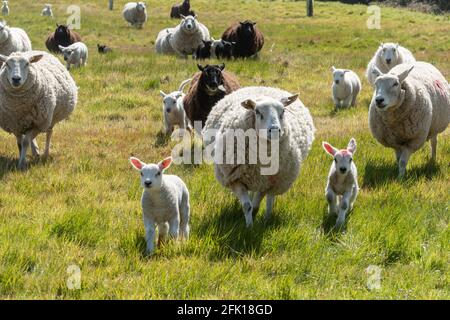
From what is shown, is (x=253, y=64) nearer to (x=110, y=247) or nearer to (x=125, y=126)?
(x=125, y=126)

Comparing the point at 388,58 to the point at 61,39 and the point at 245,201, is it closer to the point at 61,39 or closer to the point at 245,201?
the point at 245,201

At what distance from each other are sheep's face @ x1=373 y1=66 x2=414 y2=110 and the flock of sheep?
1cm

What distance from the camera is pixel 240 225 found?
575 cm

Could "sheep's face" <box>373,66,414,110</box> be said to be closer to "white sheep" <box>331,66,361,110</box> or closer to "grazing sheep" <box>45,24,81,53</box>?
"white sheep" <box>331,66,361,110</box>

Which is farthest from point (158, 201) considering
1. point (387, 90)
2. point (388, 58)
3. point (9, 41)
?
point (9, 41)

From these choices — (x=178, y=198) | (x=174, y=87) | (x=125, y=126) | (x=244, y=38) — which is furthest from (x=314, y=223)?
(x=244, y=38)

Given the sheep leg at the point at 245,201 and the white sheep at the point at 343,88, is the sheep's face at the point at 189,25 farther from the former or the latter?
the sheep leg at the point at 245,201

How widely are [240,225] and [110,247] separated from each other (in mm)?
1244

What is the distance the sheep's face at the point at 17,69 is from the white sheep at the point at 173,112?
2.10 meters

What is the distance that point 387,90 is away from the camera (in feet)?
24.4

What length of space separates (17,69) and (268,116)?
3964 millimetres

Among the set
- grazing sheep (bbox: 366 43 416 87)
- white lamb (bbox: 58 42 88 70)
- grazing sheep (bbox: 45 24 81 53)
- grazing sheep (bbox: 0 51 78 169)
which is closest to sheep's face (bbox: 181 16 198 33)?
white lamb (bbox: 58 42 88 70)

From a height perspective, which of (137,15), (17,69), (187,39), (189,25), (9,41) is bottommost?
(137,15)

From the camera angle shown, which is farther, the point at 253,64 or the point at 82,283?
the point at 253,64
